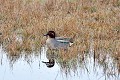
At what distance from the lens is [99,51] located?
10.7m

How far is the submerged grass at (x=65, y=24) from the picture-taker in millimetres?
10914

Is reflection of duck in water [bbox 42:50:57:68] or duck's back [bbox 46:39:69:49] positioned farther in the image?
duck's back [bbox 46:39:69:49]

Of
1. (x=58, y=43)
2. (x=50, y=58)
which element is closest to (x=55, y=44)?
(x=58, y=43)

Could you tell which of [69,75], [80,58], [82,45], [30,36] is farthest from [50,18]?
[69,75]

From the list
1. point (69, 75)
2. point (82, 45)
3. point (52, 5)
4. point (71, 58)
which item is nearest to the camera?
point (69, 75)

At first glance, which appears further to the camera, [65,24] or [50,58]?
[65,24]

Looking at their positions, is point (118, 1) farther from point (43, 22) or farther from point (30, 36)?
point (30, 36)

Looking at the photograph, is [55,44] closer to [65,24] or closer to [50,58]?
[50,58]

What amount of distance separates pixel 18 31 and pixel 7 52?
2066mm

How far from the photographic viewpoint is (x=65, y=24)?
42.3 feet

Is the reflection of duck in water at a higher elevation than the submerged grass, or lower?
lower

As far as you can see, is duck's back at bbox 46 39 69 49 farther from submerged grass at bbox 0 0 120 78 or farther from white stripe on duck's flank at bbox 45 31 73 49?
submerged grass at bbox 0 0 120 78

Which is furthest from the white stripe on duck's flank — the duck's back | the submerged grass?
the submerged grass

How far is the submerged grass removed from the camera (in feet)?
35.8
